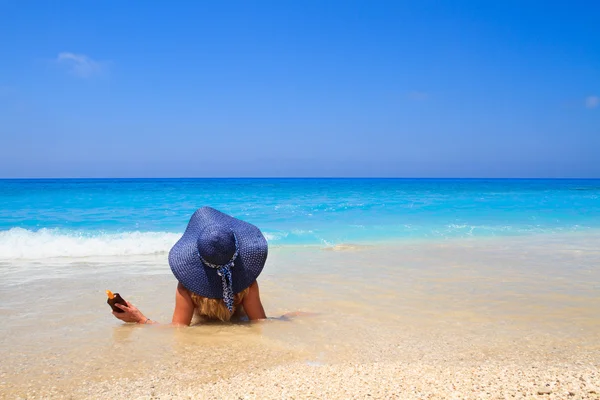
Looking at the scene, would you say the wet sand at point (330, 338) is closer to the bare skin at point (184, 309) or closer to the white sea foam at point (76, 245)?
the bare skin at point (184, 309)

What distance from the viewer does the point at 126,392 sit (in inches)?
115

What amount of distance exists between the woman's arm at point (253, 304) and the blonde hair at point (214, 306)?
48mm

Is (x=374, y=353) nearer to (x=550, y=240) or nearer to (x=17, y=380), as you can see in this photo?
(x=17, y=380)

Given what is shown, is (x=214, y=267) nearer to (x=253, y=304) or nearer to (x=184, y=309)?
(x=184, y=309)

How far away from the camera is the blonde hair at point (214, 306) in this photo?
167 inches

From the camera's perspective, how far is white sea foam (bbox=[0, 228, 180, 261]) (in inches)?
376

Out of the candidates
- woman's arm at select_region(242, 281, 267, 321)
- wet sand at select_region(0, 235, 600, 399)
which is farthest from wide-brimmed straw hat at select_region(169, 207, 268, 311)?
wet sand at select_region(0, 235, 600, 399)

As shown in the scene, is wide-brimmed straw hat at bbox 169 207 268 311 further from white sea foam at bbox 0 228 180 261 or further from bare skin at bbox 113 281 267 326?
white sea foam at bbox 0 228 180 261

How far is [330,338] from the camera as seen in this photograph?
13.5ft

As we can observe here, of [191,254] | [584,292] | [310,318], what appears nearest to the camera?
[191,254]

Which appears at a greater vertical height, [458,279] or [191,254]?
[191,254]

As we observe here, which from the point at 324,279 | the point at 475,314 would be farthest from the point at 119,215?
the point at 475,314

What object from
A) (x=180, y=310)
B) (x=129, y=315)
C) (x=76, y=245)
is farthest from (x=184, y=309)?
(x=76, y=245)

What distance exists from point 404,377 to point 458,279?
13.2 feet
